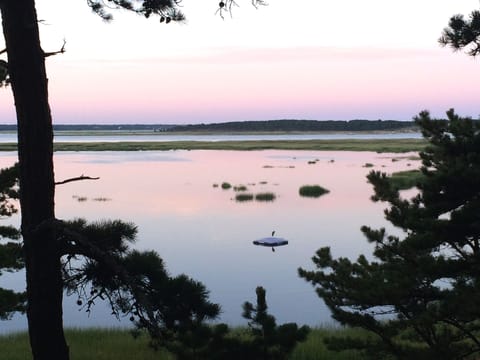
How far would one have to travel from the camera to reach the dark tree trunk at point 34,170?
15.1 feet

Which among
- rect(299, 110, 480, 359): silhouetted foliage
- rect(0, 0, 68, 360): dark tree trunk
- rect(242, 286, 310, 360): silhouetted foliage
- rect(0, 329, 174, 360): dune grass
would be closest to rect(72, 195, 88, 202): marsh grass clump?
rect(0, 329, 174, 360): dune grass

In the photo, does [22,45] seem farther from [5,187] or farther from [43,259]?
[5,187]

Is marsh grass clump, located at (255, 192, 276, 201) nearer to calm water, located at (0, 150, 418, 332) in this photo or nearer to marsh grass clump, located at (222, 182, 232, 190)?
calm water, located at (0, 150, 418, 332)

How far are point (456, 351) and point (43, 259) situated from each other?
453cm

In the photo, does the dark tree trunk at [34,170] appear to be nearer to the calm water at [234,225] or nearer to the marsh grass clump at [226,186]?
the calm water at [234,225]

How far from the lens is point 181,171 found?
60344mm

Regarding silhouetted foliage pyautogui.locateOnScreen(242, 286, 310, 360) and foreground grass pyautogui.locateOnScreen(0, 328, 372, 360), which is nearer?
silhouetted foliage pyautogui.locateOnScreen(242, 286, 310, 360)

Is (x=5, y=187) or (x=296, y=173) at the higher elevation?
(x=5, y=187)

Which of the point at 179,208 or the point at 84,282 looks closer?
→ the point at 84,282

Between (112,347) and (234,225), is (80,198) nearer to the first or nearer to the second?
(234,225)

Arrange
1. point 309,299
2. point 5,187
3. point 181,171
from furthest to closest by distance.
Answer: point 181,171
point 309,299
point 5,187

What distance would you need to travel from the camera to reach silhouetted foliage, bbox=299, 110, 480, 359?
235 inches

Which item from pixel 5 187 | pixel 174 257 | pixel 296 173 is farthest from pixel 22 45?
pixel 296 173

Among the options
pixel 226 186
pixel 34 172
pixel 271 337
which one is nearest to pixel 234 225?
pixel 226 186
